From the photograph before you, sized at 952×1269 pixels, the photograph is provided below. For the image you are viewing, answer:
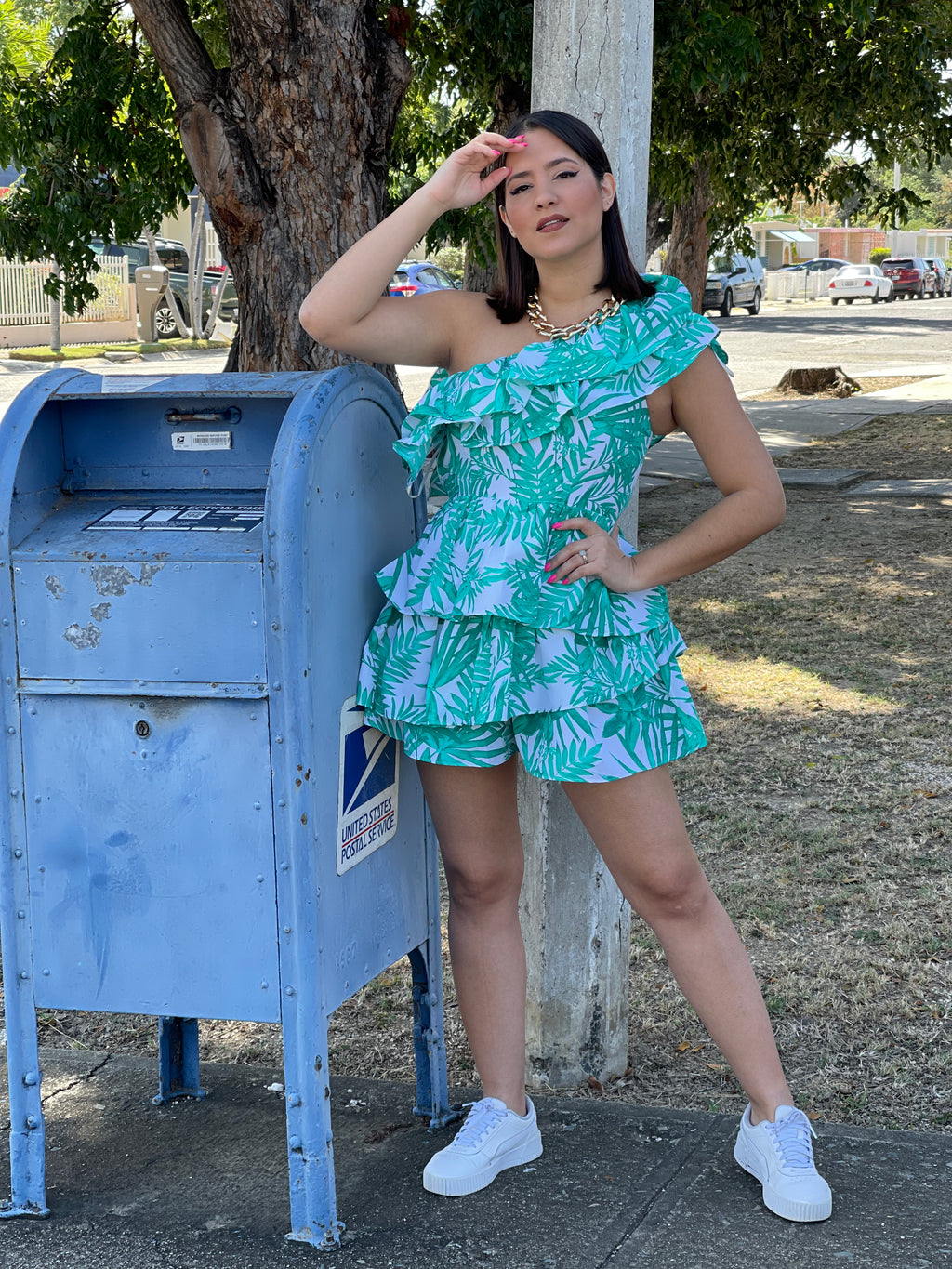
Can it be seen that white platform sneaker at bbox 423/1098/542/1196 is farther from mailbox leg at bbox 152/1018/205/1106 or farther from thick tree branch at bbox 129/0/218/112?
thick tree branch at bbox 129/0/218/112

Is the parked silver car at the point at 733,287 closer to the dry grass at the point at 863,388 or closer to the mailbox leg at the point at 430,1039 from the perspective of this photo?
the dry grass at the point at 863,388

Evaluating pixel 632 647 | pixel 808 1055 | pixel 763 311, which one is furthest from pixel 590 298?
pixel 763 311

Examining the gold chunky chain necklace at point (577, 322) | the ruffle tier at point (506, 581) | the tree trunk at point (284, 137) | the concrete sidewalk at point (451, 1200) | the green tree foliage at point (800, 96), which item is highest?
the green tree foliage at point (800, 96)

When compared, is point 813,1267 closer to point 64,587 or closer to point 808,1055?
point 808,1055

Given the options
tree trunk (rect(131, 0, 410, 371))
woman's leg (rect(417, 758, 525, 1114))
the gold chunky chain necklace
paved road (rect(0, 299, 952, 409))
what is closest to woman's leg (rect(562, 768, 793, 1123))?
woman's leg (rect(417, 758, 525, 1114))

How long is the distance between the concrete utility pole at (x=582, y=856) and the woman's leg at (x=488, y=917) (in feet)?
1.05

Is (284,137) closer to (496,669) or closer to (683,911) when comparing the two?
(496,669)

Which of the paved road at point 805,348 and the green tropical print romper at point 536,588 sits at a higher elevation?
the paved road at point 805,348

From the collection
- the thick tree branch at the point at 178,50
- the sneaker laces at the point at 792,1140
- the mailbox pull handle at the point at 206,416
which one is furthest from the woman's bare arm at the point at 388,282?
the thick tree branch at the point at 178,50

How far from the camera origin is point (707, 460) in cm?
243

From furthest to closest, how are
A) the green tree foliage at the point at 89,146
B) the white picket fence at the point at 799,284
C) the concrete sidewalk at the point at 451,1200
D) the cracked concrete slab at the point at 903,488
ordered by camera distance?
the white picket fence at the point at 799,284 < the cracked concrete slab at the point at 903,488 < the green tree foliage at the point at 89,146 < the concrete sidewalk at the point at 451,1200

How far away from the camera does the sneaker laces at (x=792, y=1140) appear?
2.46 meters

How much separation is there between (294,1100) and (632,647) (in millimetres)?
921

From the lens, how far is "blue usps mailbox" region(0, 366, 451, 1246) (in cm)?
228
